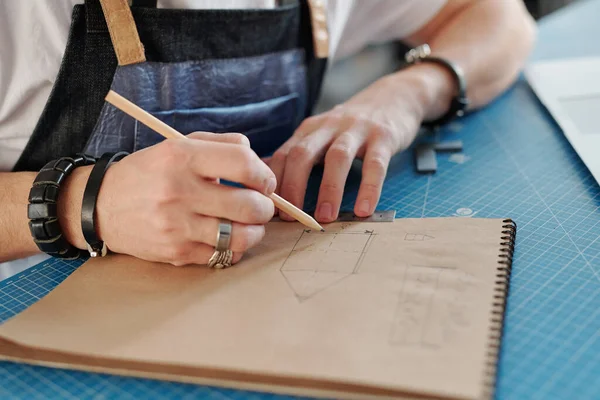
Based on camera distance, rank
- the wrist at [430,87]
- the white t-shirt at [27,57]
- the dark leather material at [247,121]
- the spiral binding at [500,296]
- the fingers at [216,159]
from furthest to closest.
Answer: the wrist at [430,87] < the dark leather material at [247,121] < the white t-shirt at [27,57] < the fingers at [216,159] < the spiral binding at [500,296]

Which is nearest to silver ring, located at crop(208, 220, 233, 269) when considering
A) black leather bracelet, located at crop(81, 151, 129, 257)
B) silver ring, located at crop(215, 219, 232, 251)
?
silver ring, located at crop(215, 219, 232, 251)

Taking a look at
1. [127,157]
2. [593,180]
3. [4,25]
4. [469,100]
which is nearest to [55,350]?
[127,157]

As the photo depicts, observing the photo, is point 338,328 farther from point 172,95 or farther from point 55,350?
point 172,95

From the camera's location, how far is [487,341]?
58 cm

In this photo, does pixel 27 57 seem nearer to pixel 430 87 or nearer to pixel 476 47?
pixel 430 87

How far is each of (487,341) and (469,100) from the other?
749 mm

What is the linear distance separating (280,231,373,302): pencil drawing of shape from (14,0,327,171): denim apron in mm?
303

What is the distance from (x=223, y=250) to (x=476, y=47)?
0.76 metres

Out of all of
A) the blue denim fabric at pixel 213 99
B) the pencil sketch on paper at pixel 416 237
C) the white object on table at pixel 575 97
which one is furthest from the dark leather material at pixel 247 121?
the white object on table at pixel 575 97

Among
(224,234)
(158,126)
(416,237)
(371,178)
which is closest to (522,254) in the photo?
(416,237)

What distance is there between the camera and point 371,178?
893 mm

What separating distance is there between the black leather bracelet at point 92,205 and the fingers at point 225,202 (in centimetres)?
13

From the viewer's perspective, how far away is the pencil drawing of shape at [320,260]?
0.70 m

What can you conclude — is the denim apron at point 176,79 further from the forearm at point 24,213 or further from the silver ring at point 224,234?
the silver ring at point 224,234
